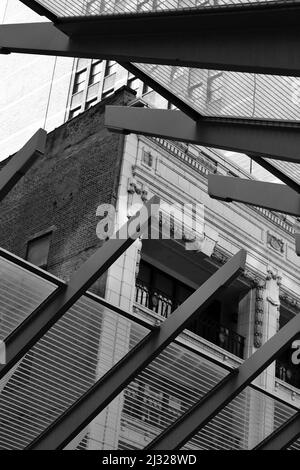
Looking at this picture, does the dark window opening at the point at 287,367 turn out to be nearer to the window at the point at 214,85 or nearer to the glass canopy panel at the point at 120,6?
the window at the point at 214,85

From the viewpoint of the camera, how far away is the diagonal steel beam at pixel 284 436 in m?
17.6

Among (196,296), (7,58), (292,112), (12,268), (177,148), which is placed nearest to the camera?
(292,112)

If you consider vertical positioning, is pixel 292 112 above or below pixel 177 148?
below

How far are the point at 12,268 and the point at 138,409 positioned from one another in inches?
153

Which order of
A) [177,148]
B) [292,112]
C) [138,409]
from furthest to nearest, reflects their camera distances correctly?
1. [177,148]
2. [138,409]
3. [292,112]

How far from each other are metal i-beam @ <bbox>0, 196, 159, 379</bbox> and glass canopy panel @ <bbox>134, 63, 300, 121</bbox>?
78.8 inches

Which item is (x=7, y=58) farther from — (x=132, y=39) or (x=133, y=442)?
(x=132, y=39)

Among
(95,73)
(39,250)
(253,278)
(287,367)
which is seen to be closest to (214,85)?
(39,250)

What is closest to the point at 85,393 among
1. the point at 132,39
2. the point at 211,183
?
the point at 211,183

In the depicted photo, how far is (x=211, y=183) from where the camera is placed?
13969mm

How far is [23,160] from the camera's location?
448 inches

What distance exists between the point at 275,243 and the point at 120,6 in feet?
57.9

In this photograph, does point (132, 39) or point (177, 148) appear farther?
point (177, 148)
